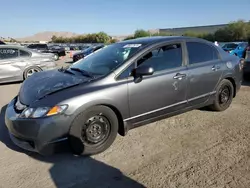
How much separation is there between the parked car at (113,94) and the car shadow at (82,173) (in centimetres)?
19

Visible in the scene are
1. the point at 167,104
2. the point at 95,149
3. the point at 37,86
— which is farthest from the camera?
the point at 167,104

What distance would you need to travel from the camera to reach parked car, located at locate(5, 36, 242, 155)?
10.2 ft

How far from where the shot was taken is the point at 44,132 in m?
3.03

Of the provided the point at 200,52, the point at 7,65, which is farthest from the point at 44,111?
the point at 7,65

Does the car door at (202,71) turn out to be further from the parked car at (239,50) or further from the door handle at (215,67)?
the parked car at (239,50)

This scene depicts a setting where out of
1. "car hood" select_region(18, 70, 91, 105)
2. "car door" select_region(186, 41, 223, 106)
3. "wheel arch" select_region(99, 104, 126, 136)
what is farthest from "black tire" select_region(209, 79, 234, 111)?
"car hood" select_region(18, 70, 91, 105)

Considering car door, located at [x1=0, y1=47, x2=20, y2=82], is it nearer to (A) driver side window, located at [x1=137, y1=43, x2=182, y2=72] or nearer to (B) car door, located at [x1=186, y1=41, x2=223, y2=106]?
(A) driver side window, located at [x1=137, y1=43, x2=182, y2=72]

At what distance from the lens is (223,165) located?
10.1 ft

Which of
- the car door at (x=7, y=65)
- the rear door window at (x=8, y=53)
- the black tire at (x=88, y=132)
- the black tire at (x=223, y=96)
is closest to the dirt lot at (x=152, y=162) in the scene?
the black tire at (x=88, y=132)

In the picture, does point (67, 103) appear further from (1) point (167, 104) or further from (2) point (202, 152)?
(2) point (202, 152)

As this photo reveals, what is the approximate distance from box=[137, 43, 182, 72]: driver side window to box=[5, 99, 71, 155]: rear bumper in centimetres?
149

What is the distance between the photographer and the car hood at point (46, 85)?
3301 millimetres

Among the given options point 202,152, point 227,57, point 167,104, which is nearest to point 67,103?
point 167,104

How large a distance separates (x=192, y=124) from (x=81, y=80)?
223cm
